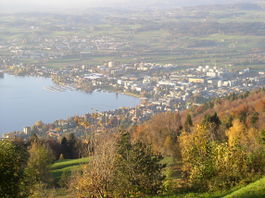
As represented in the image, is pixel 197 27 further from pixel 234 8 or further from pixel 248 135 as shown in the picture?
pixel 248 135

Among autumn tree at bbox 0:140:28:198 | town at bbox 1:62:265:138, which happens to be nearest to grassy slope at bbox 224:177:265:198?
autumn tree at bbox 0:140:28:198

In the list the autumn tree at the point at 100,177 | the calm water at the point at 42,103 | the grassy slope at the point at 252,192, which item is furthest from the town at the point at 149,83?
the grassy slope at the point at 252,192

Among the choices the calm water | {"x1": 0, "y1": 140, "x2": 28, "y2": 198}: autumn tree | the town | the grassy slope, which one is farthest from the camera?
the town

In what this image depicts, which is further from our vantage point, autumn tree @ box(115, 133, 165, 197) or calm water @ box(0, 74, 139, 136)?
calm water @ box(0, 74, 139, 136)

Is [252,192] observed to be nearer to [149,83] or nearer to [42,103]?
[42,103]

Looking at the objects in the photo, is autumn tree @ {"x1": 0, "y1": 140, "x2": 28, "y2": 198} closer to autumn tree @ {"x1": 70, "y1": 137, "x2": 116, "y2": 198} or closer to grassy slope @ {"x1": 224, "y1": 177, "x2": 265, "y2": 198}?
autumn tree @ {"x1": 70, "y1": 137, "x2": 116, "y2": 198}

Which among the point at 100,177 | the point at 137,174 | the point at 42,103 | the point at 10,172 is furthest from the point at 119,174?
the point at 42,103

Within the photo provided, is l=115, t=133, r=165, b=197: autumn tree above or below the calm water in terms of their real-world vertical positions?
above

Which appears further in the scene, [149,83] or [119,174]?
[149,83]

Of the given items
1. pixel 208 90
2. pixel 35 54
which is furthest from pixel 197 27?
pixel 208 90
